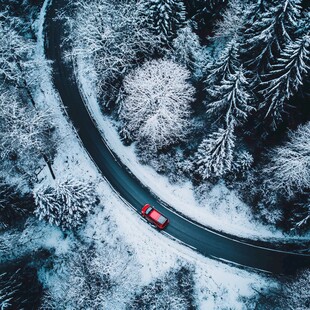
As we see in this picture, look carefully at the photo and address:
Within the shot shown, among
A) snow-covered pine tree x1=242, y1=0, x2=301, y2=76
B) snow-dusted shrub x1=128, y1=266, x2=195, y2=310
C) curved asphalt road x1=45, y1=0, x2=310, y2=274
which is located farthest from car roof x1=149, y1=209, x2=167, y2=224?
snow-covered pine tree x1=242, y1=0, x2=301, y2=76

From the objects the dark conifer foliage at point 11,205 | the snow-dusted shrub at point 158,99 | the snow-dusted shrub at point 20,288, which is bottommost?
the snow-dusted shrub at point 20,288

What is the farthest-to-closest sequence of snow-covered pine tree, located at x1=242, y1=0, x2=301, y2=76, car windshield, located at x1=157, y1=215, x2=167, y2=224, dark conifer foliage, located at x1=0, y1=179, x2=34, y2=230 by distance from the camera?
car windshield, located at x1=157, y1=215, x2=167, y2=224 → dark conifer foliage, located at x1=0, y1=179, x2=34, y2=230 → snow-covered pine tree, located at x1=242, y1=0, x2=301, y2=76

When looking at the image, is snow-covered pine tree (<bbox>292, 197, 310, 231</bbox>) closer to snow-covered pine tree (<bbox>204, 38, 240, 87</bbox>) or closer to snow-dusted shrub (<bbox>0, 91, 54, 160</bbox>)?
snow-covered pine tree (<bbox>204, 38, 240, 87</bbox>)

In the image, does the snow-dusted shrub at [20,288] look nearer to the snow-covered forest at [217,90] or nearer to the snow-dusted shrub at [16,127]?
the snow-dusted shrub at [16,127]

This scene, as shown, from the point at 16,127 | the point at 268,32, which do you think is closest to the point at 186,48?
the point at 268,32

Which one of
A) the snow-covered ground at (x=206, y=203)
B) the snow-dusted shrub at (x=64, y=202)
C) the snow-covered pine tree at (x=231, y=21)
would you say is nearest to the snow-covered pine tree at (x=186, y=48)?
the snow-covered pine tree at (x=231, y=21)

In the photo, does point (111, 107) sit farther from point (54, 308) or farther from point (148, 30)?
point (54, 308)

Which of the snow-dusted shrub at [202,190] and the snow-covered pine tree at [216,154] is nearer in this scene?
Answer: the snow-covered pine tree at [216,154]
